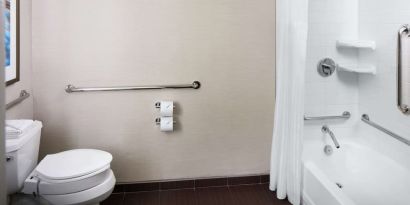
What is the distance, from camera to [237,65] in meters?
2.86

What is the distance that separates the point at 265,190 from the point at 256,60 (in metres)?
1.05

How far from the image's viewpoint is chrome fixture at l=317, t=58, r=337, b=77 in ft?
9.54

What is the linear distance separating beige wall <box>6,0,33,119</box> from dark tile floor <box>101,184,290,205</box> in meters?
0.88

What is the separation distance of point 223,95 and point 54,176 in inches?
54.5

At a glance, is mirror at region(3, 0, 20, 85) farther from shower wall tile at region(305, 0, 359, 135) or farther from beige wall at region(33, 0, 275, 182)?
shower wall tile at region(305, 0, 359, 135)

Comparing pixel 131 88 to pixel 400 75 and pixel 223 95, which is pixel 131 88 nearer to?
pixel 223 95

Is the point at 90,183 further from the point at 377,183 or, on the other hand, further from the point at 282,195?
the point at 377,183

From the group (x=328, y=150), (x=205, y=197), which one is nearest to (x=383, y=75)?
(x=328, y=150)

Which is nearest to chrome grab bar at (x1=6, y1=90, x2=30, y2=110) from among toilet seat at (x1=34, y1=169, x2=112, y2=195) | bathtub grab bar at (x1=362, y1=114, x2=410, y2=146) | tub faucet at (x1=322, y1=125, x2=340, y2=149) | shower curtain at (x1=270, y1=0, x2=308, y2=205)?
toilet seat at (x1=34, y1=169, x2=112, y2=195)

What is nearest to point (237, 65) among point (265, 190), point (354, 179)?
point (265, 190)

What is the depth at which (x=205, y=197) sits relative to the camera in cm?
281

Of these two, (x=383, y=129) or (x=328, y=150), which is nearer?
(x=383, y=129)

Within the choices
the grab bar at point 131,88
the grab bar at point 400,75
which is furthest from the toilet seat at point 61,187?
the grab bar at point 400,75

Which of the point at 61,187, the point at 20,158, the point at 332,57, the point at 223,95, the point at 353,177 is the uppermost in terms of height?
the point at 332,57
